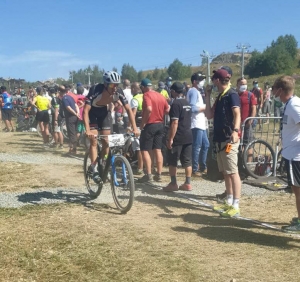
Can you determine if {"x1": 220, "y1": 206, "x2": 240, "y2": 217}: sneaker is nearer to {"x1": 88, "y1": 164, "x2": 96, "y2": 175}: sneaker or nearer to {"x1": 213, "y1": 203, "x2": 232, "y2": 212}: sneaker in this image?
{"x1": 213, "y1": 203, "x2": 232, "y2": 212}: sneaker

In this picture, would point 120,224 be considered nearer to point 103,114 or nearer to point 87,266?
point 87,266

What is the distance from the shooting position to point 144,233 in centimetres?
509

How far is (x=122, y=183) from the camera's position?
5961 millimetres

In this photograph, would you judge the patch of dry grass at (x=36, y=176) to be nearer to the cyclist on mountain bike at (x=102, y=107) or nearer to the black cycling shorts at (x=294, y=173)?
the cyclist on mountain bike at (x=102, y=107)

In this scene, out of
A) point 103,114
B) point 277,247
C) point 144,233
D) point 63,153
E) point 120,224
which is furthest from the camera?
point 63,153

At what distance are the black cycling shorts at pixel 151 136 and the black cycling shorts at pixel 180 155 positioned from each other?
0.63 metres

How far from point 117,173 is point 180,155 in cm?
186

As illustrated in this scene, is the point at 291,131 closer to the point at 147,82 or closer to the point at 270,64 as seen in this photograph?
the point at 147,82

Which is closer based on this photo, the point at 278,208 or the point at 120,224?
the point at 120,224

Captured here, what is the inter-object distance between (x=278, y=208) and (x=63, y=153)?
734cm

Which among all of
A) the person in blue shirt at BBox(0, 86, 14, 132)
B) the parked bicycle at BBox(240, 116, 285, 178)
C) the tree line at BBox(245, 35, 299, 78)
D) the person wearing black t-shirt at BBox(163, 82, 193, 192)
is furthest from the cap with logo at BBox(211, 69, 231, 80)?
the tree line at BBox(245, 35, 299, 78)

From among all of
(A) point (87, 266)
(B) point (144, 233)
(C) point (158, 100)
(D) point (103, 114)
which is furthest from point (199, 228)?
(C) point (158, 100)

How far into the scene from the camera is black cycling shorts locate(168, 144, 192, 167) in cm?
740

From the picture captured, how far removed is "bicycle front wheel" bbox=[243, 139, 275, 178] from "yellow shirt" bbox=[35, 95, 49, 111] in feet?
24.6
